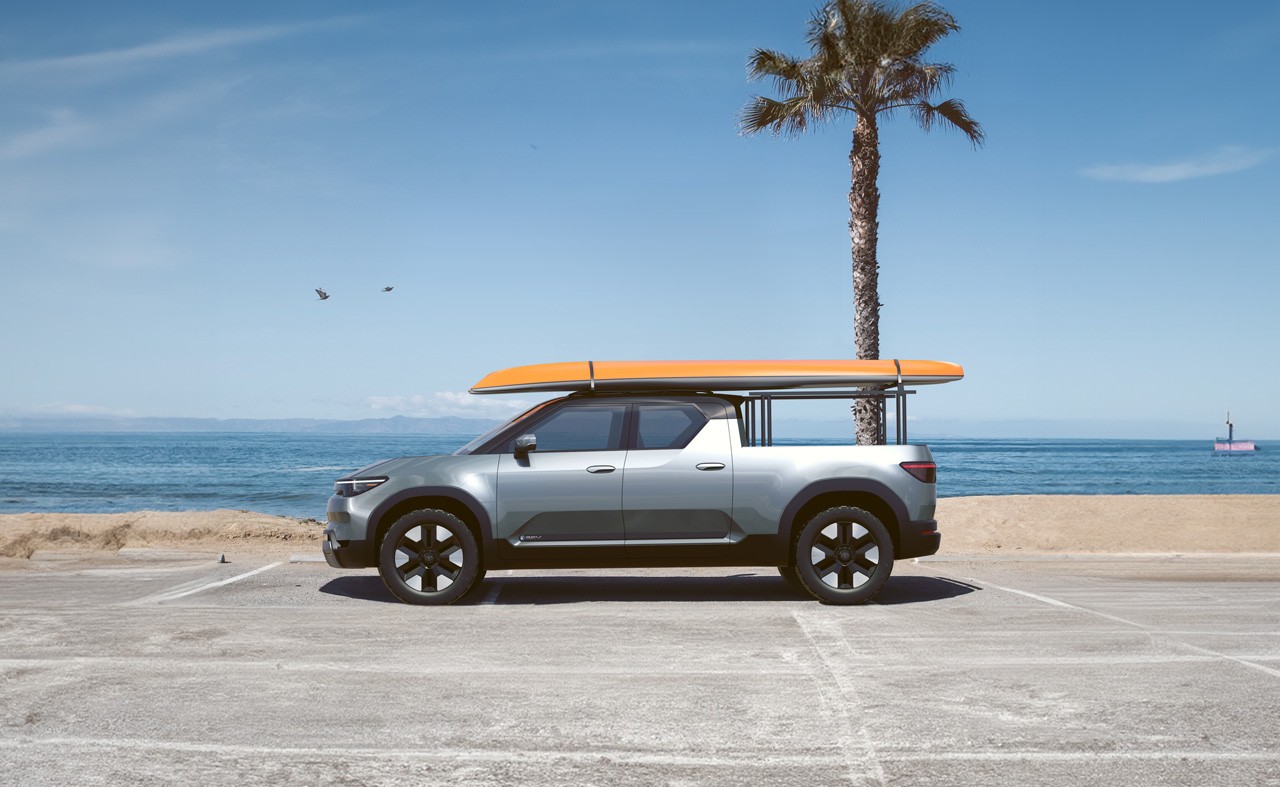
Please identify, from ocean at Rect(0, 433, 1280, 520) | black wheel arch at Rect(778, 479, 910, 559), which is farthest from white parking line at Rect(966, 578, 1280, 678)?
ocean at Rect(0, 433, 1280, 520)

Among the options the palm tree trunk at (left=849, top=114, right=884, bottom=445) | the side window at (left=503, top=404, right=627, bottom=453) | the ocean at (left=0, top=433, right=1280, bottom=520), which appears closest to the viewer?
the side window at (left=503, top=404, right=627, bottom=453)

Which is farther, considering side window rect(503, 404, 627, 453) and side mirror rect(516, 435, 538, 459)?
side window rect(503, 404, 627, 453)

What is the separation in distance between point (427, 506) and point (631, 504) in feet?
5.54

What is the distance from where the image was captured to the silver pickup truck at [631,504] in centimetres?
913

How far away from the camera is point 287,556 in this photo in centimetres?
1453

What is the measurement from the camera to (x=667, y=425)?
933 centimetres

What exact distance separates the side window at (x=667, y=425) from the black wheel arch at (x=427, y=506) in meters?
1.42

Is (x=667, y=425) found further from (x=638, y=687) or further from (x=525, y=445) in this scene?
(x=638, y=687)

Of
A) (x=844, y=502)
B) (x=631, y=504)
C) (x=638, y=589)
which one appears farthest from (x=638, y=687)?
(x=638, y=589)

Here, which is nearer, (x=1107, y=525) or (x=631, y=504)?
(x=631, y=504)

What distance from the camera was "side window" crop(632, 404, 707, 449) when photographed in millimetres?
9281

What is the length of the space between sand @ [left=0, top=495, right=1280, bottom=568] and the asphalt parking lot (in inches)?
241

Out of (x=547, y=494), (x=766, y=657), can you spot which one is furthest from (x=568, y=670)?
(x=547, y=494)

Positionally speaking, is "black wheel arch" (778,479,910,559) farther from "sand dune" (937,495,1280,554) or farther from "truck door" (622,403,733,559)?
"sand dune" (937,495,1280,554)
